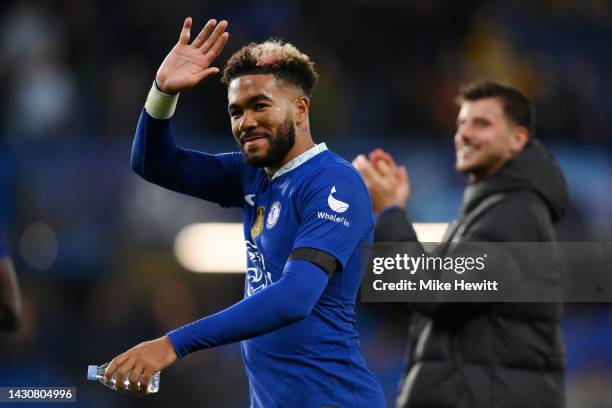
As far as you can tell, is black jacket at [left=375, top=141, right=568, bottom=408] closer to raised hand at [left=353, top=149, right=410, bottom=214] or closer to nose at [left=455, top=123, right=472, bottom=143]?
raised hand at [left=353, top=149, right=410, bottom=214]

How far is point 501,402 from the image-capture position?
5.13 m

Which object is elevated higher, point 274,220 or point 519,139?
point 519,139

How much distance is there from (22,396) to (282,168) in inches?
80.1

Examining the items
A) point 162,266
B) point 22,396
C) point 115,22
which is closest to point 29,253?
point 162,266

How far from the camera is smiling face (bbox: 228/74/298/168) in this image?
163 inches

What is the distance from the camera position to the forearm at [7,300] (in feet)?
18.2

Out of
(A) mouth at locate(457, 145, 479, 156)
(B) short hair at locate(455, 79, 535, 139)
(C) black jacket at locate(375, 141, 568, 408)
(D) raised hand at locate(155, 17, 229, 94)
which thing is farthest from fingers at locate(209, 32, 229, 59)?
(B) short hair at locate(455, 79, 535, 139)

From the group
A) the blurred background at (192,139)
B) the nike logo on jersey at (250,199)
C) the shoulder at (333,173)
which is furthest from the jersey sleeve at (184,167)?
the blurred background at (192,139)

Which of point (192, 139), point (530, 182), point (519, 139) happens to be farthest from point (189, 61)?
point (192, 139)

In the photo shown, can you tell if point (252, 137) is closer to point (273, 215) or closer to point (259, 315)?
point (273, 215)

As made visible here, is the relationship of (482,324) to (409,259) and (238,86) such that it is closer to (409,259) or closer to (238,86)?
(409,259)

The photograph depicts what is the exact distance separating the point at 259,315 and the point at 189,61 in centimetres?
126

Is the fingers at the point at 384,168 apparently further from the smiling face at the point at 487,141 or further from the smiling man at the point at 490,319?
the smiling face at the point at 487,141

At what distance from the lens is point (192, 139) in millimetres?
10438
